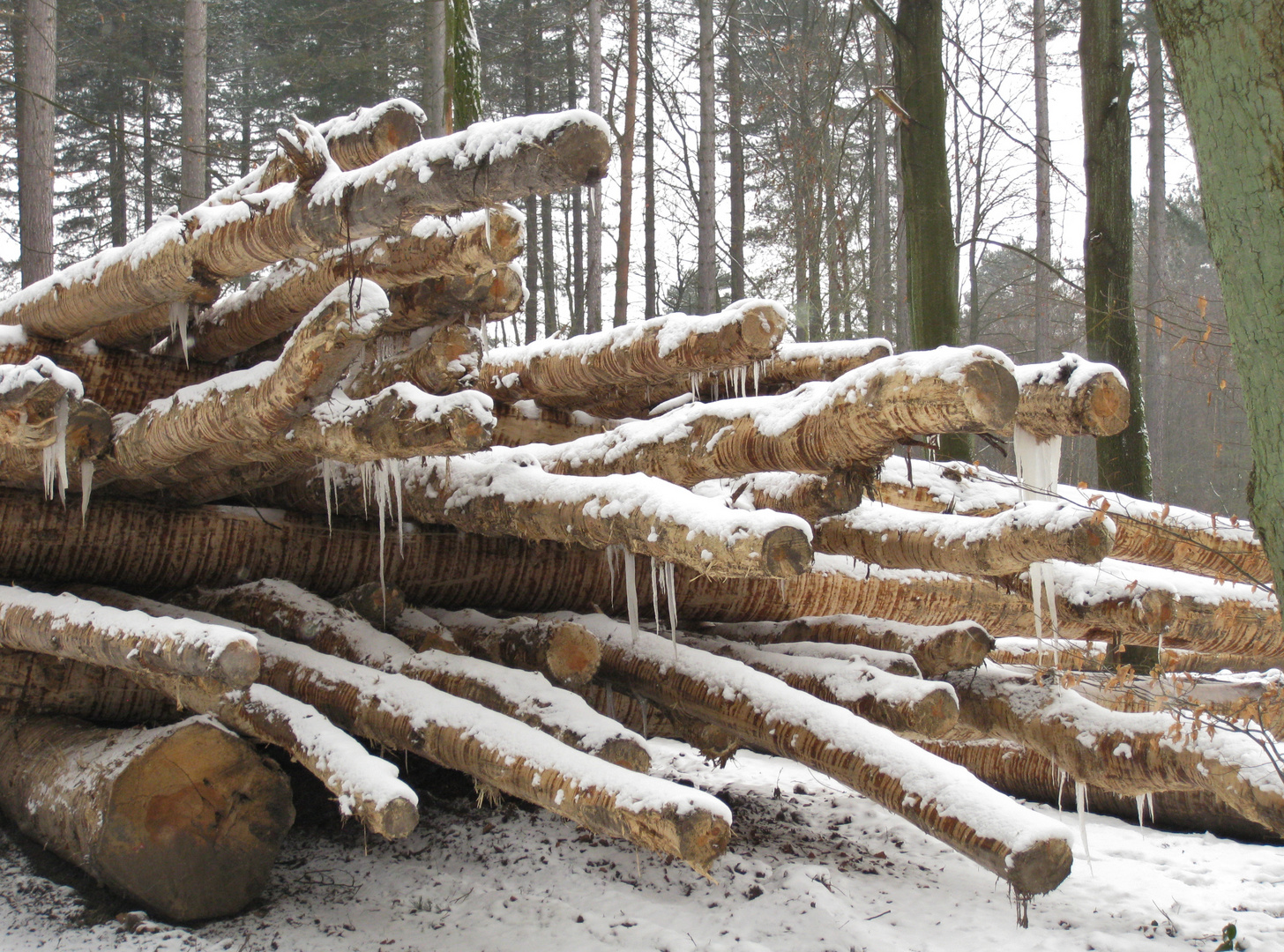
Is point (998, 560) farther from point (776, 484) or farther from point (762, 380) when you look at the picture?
point (762, 380)

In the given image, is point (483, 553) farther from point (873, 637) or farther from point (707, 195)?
point (707, 195)

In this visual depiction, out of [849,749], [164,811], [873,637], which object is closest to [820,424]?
[849,749]

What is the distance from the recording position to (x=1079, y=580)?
3969 millimetres

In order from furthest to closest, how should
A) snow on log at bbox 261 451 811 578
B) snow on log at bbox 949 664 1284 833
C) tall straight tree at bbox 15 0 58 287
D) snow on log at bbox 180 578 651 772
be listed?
tall straight tree at bbox 15 0 58 287, snow on log at bbox 949 664 1284 833, snow on log at bbox 180 578 651 772, snow on log at bbox 261 451 811 578

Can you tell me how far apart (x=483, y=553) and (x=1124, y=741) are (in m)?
2.87

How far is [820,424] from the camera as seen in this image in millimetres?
2791

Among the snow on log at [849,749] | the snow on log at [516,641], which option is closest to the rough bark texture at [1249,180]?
the snow on log at [849,749]

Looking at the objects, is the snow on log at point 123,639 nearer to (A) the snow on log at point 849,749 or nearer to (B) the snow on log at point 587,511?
(B) the snow on log at point 587,511

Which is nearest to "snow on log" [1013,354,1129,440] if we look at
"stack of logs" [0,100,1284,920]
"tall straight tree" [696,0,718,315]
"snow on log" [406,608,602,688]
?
"stack of logs" [0,100,1284,920]

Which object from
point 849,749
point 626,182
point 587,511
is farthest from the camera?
point 626,182

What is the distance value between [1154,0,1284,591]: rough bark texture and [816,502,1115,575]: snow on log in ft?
1.59

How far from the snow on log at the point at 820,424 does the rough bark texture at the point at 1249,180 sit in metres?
0.66

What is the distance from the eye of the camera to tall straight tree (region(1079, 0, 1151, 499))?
6.74 meters

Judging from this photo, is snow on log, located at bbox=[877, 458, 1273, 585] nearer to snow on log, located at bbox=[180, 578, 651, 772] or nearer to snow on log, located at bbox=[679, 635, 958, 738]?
snow on log, located at bbox=[679, 635, 958, 738]
